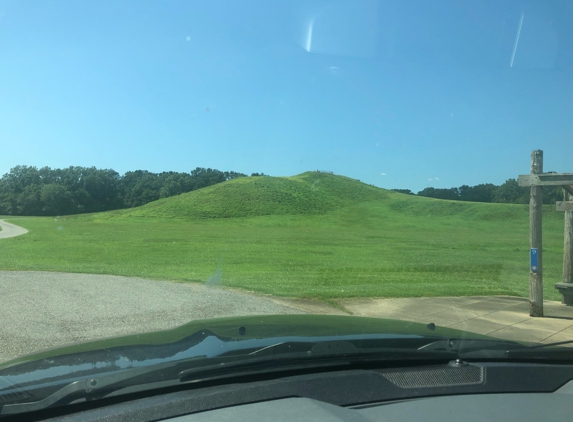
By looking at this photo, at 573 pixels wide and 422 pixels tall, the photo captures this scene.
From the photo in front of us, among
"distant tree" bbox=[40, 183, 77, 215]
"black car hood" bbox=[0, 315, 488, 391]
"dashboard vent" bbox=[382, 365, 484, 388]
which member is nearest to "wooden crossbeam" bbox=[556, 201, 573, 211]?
"black car hood" bbox=[0, 315, 488, 391]

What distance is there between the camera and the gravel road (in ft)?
23.3

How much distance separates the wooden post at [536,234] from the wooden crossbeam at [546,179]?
11cm

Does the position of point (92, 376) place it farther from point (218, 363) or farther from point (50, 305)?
point (50, 305)

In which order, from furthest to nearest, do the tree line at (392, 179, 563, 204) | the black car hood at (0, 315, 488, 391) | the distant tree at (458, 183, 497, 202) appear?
1. the distant tree at (458, 183, 497, 202)
2. the tree line at (392, 179, 563, 204)
3. the black car hood at (0, 315, 488, 391)

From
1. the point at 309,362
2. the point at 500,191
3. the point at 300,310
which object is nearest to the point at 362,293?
the point at 300,310

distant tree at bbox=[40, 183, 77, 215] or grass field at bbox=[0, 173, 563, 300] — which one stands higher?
distant tree at bbox=[40, 183, 77, 215]

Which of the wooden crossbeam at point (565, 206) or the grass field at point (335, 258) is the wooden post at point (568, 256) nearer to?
the wooden crossbeam at point (565, 206)

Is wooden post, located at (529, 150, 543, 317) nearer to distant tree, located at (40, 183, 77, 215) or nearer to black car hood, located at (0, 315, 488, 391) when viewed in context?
black car hood, located at (0, 315, 488, 391)

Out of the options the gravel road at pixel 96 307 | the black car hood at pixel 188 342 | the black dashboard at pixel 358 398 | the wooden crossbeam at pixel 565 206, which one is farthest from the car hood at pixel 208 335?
the wooden crossbeam at pixel 565 206

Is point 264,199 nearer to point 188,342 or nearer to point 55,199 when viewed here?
point 55,199

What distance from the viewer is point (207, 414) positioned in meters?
2.20

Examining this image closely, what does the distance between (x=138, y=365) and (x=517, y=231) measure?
5765 centimetres

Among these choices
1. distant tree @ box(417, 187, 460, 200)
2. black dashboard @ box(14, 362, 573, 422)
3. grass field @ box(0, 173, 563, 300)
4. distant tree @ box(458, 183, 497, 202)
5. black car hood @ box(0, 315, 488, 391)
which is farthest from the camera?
distant tree @ box(417, 187, 460, 200)

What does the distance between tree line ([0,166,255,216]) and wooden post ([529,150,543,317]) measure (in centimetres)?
9467
